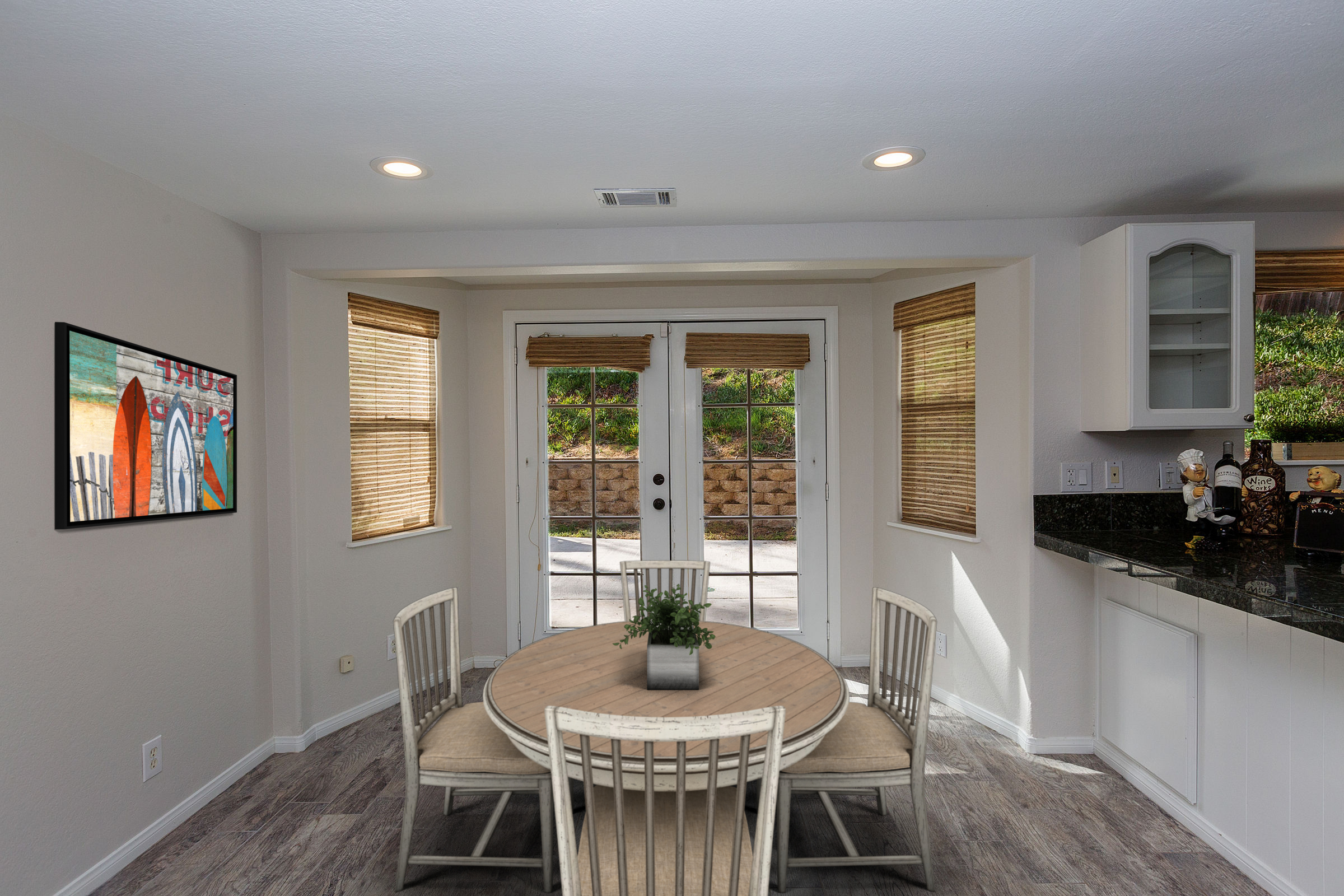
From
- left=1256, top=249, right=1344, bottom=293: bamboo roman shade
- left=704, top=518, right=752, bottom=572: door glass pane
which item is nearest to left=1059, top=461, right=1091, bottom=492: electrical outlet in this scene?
left=1256, top=249, right=1344, bottom=293: bamboo roman shade

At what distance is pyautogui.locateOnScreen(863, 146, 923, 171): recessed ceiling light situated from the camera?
7.16 ft

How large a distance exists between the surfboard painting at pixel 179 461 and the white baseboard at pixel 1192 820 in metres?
3.81

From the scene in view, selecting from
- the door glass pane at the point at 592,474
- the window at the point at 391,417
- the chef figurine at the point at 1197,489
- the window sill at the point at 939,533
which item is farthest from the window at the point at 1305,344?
the window at the point at 391,417

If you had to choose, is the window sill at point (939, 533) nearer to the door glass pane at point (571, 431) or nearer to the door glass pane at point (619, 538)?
the door glass pane at point (619, 538)

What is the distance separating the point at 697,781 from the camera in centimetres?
158

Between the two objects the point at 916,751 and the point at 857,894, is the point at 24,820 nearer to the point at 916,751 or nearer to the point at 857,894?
the point at 857,894

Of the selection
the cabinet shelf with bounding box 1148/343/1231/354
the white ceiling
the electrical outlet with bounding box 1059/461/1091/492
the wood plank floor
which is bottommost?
the wood plank floor

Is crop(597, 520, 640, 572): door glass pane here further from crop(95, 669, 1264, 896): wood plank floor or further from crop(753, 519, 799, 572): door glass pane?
crop(95, 669, 1264, 896): wood plank floor

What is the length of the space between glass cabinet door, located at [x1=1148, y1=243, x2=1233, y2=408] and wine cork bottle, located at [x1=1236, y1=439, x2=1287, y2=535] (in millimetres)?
242

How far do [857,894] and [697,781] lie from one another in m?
0.93

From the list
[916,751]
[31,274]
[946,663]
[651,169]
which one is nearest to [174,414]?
[31,274]

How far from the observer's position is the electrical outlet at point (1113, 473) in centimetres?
296

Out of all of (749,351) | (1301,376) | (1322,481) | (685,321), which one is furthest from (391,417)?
(1301,376)

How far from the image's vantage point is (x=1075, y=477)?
2.95 m
